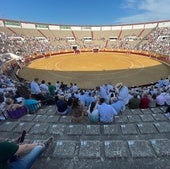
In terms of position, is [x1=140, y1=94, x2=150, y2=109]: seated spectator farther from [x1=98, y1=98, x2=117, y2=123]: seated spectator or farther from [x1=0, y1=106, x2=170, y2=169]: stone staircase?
[x1=98, y1=98, x2=117, y2=123]: seated spectator

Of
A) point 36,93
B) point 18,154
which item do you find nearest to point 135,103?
point 36,93

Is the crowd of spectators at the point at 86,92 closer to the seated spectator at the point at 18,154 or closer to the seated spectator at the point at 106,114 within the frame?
the seated spectator at the point at 106,114

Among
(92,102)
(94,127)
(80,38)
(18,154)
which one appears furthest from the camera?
(80,38)

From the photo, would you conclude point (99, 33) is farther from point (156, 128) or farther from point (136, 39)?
point (156, 128)

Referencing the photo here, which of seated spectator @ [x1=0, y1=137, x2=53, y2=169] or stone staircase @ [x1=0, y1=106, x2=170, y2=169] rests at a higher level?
seated spectator @ [x1=0, y1=137, x2=53, y2=169]

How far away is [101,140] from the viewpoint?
7496 millimetres

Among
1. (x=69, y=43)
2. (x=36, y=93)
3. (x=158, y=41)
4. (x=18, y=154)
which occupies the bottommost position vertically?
(x=69, y=43)

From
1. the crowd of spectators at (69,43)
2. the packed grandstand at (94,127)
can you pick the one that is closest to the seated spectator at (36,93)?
the packed grandstand at (94,127)

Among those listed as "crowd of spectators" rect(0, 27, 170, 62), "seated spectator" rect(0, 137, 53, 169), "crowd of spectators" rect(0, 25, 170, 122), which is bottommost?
"crowd of spectators" rect(0, 27, 170, 62)

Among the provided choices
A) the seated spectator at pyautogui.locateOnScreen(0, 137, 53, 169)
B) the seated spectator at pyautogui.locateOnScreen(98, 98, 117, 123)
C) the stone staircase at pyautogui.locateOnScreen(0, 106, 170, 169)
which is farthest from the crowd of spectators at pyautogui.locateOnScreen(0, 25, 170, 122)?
the seated spectator at pyautogui.locateOnScreen(0, 137, 53, 169)

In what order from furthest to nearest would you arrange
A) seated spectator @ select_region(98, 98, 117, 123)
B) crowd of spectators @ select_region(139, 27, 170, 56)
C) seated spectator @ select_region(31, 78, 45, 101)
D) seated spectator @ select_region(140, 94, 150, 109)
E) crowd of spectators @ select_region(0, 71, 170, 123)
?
crowd of spectators @ select_region(139, 27, 170, 56), seated spectator @ select_region(31, 78, 45, 101), seated spectator @ select_region(140, 94, 150, 109), crowd of spectators @ select_region(0, 71, 170, 123), seated spectator @ select_region(98, 98, 117, 123)

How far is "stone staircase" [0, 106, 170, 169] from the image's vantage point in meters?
6.18

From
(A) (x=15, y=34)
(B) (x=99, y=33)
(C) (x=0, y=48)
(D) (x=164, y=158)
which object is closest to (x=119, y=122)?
(D) (x=164, y=158)

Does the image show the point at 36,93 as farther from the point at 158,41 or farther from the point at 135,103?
the point at 158,41
